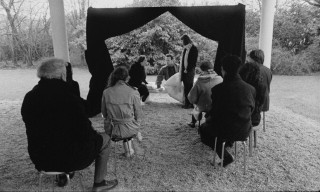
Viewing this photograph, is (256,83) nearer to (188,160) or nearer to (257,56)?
(257,56)

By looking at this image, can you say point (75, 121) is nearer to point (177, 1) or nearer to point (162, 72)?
point (162, 72)

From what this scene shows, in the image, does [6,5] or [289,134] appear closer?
[289,134]

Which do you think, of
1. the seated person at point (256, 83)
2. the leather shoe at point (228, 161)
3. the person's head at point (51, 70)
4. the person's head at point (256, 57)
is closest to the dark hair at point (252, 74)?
the seated person at point (256, 83)

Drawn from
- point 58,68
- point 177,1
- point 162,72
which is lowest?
point 162,72

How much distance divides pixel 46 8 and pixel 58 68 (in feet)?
39.6

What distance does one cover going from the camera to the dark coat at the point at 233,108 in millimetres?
2719

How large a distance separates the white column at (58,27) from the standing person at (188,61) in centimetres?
220

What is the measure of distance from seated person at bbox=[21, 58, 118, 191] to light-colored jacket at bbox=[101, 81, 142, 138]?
0.76 meters

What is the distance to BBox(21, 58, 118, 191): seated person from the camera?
82.7 inches

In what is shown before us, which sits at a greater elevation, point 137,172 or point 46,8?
point 46,8

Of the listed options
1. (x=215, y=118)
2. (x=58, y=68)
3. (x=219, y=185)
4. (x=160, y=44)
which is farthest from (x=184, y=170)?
(x=160, y=44)

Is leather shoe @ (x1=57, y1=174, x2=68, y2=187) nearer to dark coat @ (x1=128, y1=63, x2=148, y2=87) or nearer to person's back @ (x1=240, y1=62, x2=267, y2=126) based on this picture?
person's back @ (x1=240, y1=62, x2=267, y2=126)

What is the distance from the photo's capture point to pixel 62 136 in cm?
215

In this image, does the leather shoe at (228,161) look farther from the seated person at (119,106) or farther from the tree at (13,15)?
the tree at (13,15)
